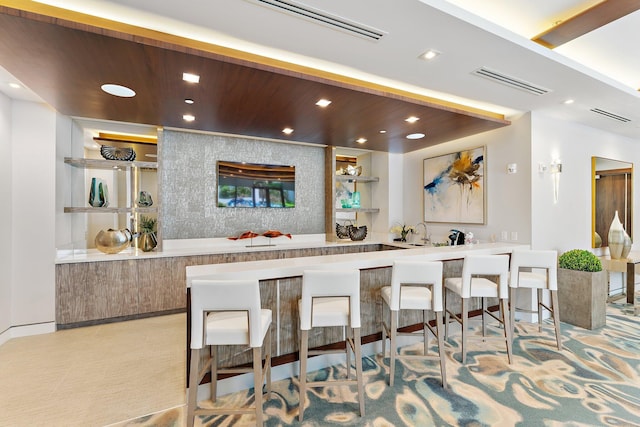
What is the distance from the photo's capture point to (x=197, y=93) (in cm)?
276

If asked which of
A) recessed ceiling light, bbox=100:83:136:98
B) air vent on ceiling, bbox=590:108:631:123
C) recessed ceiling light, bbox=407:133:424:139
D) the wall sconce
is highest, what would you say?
air vent on ceiling, bbox=590:108:631:123

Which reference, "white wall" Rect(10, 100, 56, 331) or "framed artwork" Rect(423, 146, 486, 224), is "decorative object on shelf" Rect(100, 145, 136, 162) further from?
"framed artwork" Rect(423, 146, 486, 224)

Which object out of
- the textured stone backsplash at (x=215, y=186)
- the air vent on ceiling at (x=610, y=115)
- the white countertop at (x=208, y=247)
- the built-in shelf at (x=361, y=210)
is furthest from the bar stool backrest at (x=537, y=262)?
the textured stone backsplash at (x=215, y=186)

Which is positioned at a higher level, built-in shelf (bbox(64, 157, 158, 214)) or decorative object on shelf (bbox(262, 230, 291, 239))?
built-in shelf (bbox(64, 157, 158, 214))

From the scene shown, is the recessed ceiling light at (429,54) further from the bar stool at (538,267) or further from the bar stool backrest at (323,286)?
the bar stool at (538,267)

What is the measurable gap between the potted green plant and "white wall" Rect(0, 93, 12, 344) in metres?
6.36

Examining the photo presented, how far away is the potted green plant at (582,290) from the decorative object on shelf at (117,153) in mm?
5758

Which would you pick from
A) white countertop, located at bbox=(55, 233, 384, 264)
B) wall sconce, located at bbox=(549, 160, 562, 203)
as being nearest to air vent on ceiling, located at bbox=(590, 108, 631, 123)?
wall sconce, located at bbox=(549, 160, 562, 203)

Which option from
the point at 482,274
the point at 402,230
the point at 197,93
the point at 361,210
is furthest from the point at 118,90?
the point at 402,230

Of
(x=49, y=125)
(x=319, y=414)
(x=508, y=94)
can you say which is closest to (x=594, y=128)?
(x=508, y=94)

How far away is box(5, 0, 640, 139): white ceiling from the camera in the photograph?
1904 millimetres

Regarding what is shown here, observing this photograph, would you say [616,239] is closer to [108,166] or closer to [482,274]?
[482,274]

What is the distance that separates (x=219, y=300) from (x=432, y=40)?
2348 millimetres

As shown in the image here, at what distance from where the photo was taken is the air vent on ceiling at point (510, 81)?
2.72m
